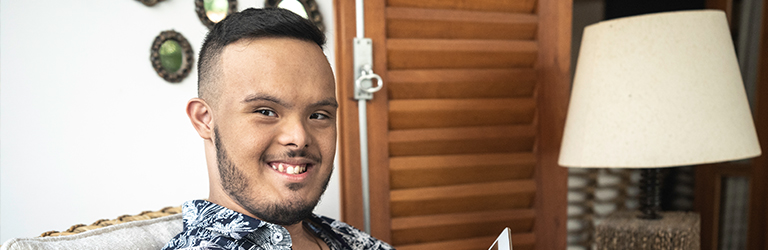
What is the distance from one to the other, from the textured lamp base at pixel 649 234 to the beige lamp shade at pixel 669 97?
30cm

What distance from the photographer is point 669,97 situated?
1.40 m

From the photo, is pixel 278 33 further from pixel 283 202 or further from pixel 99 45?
pixel 99 45

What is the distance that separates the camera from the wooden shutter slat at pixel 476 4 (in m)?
1.68

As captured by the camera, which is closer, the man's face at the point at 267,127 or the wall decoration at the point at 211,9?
the man's face at the point at 267,127

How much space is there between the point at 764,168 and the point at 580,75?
4.43 feet

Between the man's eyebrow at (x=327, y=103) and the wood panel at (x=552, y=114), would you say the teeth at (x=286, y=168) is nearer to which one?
the man's eyebrow at (x=327, y=103)

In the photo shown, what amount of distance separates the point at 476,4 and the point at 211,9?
885 millimetres

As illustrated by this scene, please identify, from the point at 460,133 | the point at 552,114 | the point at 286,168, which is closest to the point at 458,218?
the point at 460,133

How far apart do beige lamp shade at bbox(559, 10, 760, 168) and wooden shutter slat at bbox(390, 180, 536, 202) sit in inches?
15.7

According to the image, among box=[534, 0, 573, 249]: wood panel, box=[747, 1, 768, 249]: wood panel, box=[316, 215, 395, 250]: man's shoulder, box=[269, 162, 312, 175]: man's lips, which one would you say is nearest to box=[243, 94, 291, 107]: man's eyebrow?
box=[269, 162, 312, 175]: man's lips

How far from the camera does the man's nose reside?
87 cm

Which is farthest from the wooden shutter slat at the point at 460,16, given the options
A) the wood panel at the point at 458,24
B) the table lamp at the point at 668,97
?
the table lamp at the point at 668,97

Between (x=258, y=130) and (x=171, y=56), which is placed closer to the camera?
(x=258, y=130)

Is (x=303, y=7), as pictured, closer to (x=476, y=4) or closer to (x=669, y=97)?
(x=476, y=4)
